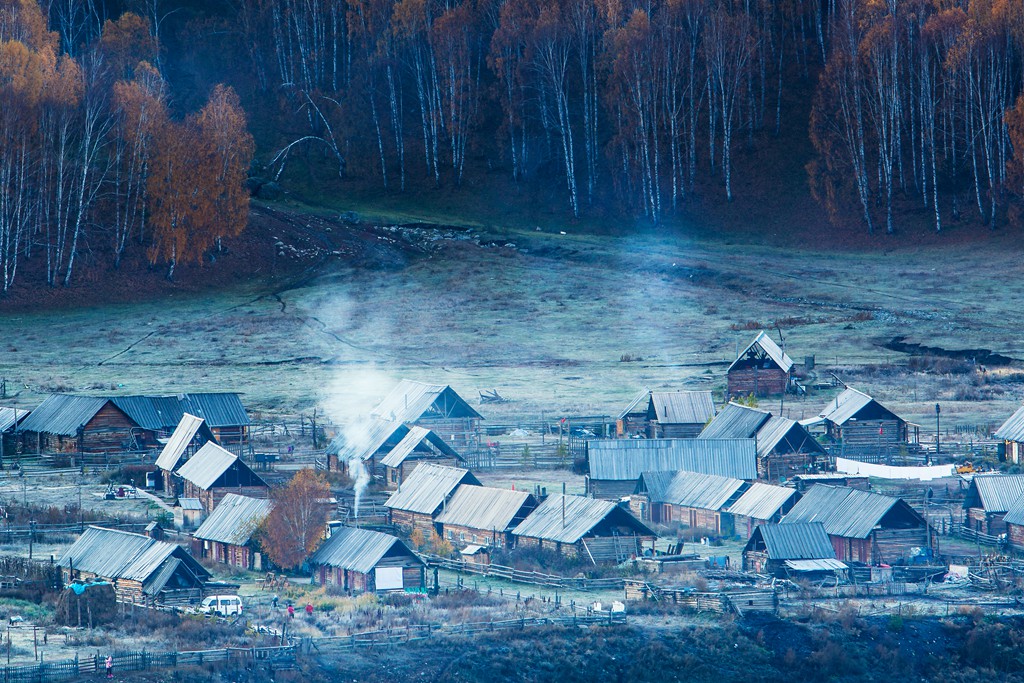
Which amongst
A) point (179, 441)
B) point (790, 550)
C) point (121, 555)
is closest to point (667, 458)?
point (790, 550)

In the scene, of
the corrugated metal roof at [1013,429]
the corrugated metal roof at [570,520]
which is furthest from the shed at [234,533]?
the corrugated metal roof at [1013,429]

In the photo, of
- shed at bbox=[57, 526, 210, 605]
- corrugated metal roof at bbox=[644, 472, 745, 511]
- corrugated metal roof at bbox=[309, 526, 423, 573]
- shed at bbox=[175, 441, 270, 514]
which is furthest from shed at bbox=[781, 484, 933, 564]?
shed at bbox=[175, 441, 270, 514]

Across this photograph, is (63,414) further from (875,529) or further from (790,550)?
(875,529)

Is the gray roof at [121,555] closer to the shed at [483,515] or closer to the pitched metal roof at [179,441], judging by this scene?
the shed at [483,515]

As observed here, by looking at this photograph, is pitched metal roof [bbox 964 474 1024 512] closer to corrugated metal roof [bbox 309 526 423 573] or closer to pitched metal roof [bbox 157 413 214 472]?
corrugated metal roof [bbox 309 526 423 573]

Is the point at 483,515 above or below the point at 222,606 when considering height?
below

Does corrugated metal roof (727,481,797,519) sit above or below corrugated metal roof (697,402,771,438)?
below
